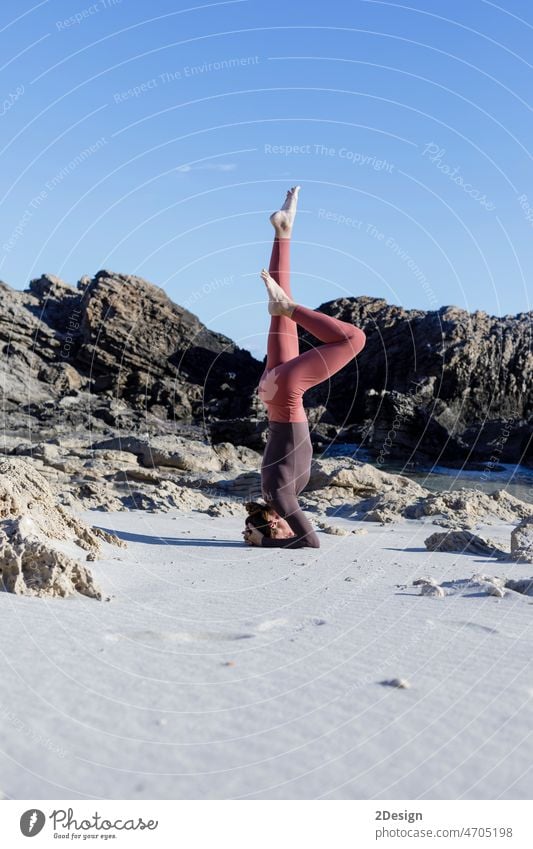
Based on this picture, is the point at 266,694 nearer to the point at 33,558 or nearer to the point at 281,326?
the point at 33,558

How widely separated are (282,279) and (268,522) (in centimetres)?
247

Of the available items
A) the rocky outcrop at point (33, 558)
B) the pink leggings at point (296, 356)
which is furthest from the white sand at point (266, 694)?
the pink leggings at point (296, 356)

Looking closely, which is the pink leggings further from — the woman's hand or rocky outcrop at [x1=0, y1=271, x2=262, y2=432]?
rocky outcrop at [x1=0, y1=271, x2=262, y2=432]

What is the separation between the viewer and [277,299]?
24.8 feet

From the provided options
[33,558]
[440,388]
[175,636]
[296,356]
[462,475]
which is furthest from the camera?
[440,388]

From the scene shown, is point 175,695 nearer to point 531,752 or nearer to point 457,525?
point 531,752

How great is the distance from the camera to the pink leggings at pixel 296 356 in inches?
296

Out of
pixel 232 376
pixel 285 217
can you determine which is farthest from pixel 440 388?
pixel 285 217

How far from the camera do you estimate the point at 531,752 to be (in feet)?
8.42

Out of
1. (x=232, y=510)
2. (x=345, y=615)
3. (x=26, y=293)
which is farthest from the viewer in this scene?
(x=26, y=293)

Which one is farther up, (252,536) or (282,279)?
(282,279)
